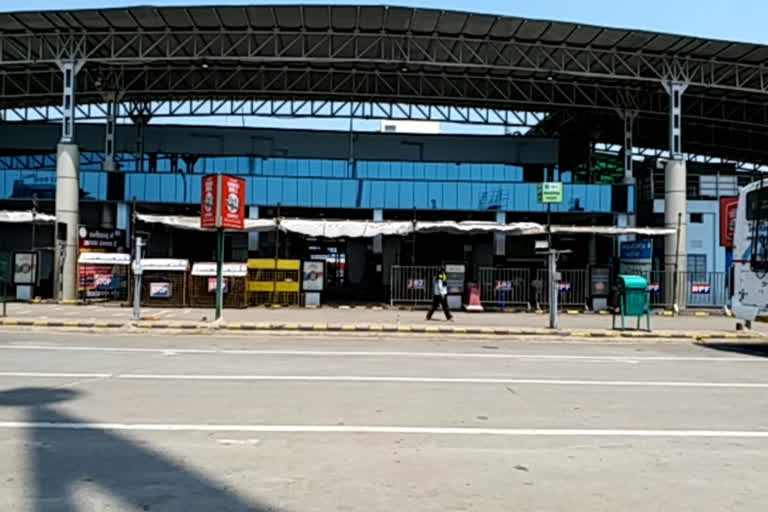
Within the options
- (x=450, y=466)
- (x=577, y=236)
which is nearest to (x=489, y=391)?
(x=450, y=466)

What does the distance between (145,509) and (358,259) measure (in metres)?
40.0

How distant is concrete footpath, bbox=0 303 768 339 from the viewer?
1755 centimetres

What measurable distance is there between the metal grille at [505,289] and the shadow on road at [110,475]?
20.5m

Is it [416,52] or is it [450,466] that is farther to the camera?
[416,52]

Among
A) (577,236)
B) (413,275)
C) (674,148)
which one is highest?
(674,148)

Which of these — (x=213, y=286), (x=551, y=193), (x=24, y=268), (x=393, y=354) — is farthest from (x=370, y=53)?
(x=393, y=354)

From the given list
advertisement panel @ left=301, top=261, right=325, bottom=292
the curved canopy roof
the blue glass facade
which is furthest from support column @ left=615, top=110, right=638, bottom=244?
advertisement panel @ left=301, top=261, right=325, bottom=292

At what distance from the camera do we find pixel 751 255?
15172 mm

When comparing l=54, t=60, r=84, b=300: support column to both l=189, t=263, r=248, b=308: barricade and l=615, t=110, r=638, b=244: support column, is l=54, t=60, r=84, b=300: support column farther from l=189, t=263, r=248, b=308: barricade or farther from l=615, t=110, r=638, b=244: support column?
l=615, t=110, r=638, b=244: support column

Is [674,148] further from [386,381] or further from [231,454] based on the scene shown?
[231,454]

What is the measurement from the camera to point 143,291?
24500 mm

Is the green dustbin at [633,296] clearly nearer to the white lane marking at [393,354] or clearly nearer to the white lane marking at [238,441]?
the white lane marking at [393,354]

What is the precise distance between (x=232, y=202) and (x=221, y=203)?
1.56ft

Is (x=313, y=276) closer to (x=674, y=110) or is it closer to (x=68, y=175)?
(x=68, y=175)
